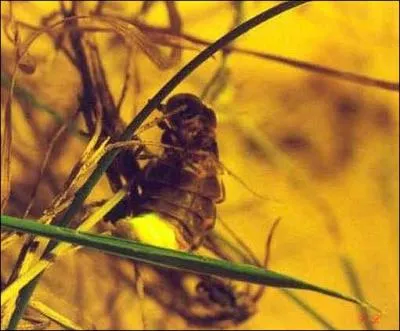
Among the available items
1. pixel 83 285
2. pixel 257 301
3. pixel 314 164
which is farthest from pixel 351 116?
pixel 83 285

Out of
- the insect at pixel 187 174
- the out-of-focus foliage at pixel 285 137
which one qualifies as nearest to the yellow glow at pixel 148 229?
the insect at pixel 187 174

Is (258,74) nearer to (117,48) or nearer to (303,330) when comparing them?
(117,48)

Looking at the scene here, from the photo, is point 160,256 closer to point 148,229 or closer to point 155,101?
point 155,101

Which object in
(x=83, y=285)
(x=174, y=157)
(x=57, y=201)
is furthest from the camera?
(x=83, y=285)

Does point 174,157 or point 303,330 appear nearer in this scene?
point 174,157

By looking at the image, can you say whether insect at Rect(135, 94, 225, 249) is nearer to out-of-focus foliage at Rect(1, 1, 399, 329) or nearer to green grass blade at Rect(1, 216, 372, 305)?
out-of-focus foliage at Rect(1, 1, 399, 329)
